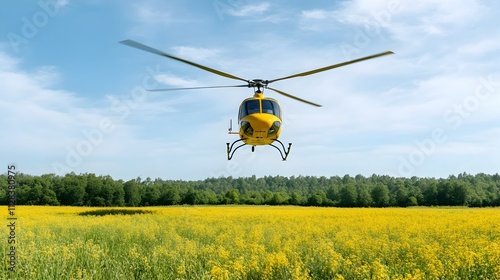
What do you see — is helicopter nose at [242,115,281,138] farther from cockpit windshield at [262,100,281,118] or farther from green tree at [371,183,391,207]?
green tree at [371,183,391,207]

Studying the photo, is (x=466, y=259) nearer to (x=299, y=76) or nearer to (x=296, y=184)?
(x=299, y=76)

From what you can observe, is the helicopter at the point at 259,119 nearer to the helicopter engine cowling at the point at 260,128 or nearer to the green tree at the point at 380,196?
the helicopter engine cowling at the point at 260,128

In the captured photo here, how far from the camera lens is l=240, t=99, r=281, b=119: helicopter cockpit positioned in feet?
40.8

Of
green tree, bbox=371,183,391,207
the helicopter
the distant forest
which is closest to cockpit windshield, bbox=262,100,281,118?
the helicopter

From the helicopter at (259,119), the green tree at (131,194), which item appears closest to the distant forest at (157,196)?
the green tree at (131,194)

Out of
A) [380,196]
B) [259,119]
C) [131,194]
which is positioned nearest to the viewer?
[259,119]

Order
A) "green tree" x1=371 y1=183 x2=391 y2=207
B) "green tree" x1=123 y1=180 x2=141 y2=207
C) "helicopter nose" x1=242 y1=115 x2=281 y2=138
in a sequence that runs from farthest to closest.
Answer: "green tree" x1=371 y1=183 x2=391 y2=207
"green tree" x1=123 y1=180 x2=141 y2=207
"helicopter nose" x1=242 y1=115 x2=281 y2=138

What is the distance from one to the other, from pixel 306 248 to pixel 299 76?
6.43 meters

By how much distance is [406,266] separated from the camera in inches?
490

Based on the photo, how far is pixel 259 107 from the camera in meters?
12.4

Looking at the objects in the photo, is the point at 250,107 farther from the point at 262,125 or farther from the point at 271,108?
the point at 262,125

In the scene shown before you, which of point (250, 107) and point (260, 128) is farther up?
point (250, 107)

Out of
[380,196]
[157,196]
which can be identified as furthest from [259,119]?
[380,196]

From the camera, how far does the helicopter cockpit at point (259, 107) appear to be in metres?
12.4
